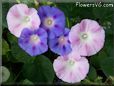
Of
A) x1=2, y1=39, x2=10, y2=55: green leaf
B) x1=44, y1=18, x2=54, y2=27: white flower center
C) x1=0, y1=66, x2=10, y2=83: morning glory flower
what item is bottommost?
x1=0, y1=66, x2=10, y2=83: morning glory flower

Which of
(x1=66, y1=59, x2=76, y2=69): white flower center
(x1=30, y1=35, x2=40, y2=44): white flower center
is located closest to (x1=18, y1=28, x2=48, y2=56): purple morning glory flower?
(x1=30, y1=35, x2=40, y2=44): white flower center

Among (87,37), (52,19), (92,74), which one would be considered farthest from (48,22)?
(92,74)

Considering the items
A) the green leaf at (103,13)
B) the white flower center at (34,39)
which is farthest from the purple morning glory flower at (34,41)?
the green leaf at (103,13)

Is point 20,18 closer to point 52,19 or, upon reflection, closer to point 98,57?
point 52,19

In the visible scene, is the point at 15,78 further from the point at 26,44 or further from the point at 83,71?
the point at 83,71

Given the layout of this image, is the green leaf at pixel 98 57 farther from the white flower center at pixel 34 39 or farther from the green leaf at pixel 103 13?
the white flower center at pixel 34 39

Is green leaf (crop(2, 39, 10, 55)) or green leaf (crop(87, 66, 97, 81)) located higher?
green leaf (crop(2, 39, 10, 55))

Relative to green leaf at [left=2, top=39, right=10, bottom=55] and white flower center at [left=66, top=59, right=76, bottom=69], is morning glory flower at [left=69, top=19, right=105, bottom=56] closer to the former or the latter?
white flower center at [left=66, top=59, right=76, bottom=69]
